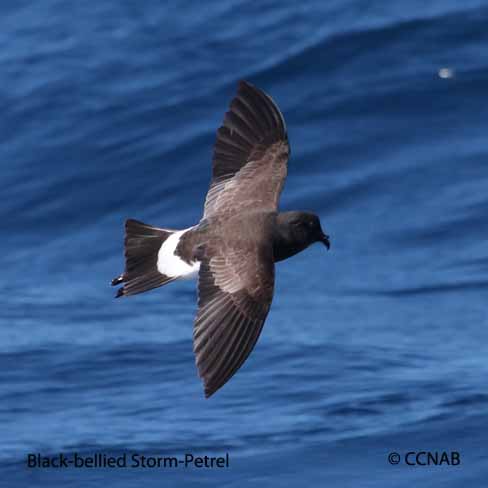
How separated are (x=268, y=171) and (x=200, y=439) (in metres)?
2.84

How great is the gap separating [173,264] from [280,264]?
18.3 ft

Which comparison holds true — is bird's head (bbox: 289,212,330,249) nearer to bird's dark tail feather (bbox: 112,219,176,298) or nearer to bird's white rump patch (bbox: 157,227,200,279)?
bird's white rump patch (bbox: 157,227,200,279)

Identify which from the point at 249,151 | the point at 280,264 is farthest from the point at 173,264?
the point at 280,264

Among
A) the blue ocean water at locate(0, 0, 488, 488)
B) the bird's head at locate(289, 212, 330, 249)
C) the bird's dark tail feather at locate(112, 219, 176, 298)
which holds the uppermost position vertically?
the bird's head at locate(289, 212, 330, 249)

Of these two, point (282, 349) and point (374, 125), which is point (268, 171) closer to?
point (282, 349)

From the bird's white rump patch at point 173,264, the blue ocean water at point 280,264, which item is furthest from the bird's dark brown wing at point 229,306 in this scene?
the blue ocean water at point 280,264

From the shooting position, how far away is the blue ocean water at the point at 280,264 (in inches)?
406

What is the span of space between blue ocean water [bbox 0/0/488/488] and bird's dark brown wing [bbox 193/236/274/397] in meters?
2.83

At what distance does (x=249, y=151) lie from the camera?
8.15m

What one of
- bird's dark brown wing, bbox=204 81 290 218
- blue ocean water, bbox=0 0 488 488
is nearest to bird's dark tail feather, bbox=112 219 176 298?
bird's dark brown wing, bbox=204 81 290 218

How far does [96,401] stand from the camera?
35.8 ft

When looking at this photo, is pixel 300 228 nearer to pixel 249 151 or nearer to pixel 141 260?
pixel 141 260

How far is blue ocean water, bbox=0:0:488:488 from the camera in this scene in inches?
406

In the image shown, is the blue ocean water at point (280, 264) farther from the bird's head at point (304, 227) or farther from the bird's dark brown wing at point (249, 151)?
the bird's head at point (304, 227)
